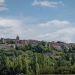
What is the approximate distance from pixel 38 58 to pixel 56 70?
778 cm

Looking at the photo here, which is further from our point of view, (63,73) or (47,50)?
(47,50)

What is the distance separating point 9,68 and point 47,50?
38.1 meters

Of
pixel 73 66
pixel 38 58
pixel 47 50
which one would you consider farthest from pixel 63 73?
pixel 47 50

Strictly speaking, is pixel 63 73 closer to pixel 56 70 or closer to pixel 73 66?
pixel 56 70

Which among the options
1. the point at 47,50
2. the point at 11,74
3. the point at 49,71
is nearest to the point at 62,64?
the point at 49,71

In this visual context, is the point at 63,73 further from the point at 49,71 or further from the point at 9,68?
the point at 9,68

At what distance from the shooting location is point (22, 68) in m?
50.8

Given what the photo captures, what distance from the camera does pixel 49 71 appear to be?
166ft

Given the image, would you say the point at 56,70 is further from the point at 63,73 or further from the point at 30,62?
the point at 30,62

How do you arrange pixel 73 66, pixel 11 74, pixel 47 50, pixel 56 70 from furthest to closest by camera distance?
1. pixel 47 50
2. pixel 73 66
3. pixel 56 70
4. pixel 11 74

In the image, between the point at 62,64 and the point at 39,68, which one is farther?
the point at 62,64

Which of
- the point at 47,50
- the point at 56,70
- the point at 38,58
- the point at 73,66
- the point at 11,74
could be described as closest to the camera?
the point at 11,74

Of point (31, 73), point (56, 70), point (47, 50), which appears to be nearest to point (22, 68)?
point (31, 73)

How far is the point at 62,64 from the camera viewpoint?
188ft
